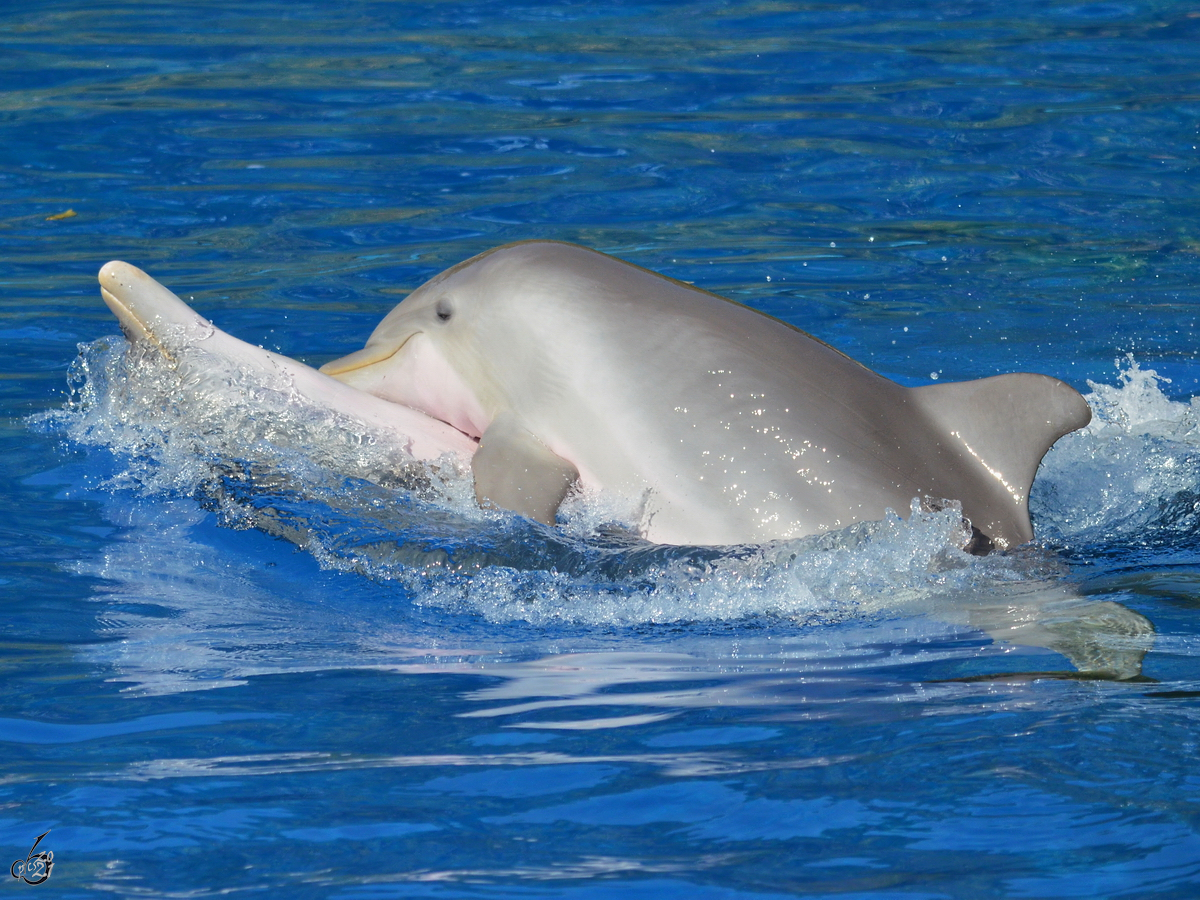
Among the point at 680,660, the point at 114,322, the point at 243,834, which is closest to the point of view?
the point at 243,834

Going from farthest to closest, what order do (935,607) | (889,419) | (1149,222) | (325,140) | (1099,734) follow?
(325,140)
(1149,222)
(889,419)
(935,607)
(1099,734)

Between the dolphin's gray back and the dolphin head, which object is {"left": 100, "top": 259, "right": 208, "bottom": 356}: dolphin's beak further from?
the dolphin's gray back

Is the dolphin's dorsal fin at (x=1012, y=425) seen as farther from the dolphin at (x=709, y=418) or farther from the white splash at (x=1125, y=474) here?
the white splash at (x=1125, y=474)

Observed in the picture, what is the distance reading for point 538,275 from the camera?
20.6ft

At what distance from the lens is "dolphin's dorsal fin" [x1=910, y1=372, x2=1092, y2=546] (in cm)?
558

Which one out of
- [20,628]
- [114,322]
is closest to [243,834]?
[20,628]

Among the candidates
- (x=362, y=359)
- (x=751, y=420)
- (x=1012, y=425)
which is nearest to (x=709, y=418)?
(x=751, y=420)

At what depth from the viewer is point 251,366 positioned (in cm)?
640

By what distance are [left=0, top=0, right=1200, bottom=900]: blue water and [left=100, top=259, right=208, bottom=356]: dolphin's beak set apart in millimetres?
171

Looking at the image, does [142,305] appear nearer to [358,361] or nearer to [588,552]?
[358,361]

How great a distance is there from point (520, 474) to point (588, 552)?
1.46 feet

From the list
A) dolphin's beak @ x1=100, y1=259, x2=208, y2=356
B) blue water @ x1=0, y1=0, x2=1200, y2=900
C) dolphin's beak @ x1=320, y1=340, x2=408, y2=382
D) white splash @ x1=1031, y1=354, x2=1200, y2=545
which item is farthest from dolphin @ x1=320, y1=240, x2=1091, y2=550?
dolphin's beak @ x1=100, y1=259, x2=208, y2=356

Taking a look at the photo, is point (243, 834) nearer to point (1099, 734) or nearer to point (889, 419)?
point (1099, 734)

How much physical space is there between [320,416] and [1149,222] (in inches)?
269
